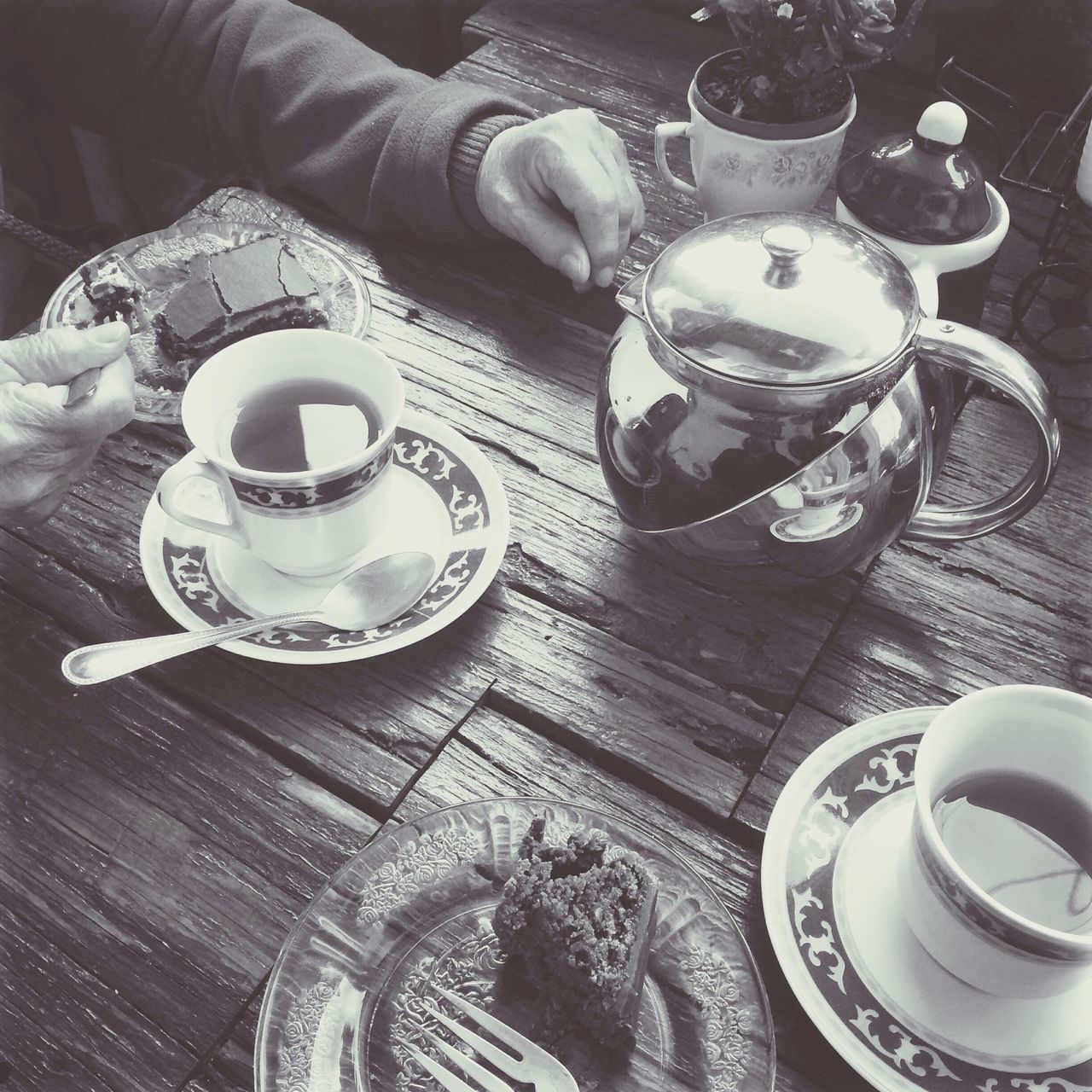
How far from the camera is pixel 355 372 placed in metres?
0.78

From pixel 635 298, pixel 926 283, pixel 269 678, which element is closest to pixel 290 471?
pixel 269 678

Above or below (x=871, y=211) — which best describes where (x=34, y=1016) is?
below

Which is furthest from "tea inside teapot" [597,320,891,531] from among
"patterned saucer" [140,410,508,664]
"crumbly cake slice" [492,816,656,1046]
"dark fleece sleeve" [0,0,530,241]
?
"dark fleece sleeve" [0,0,530,241]

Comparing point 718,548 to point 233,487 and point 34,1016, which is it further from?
point 34,1016

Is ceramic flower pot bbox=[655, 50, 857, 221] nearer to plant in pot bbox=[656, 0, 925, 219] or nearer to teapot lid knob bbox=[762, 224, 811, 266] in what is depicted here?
plant in pot bbox=[656, 0, 925, 219]

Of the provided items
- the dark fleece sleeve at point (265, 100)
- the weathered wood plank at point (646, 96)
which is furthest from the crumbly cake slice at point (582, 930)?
the dark fleece sleeve at point (265, 100)

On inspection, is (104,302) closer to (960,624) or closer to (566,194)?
(566,194)

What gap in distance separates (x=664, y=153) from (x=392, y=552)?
558 mm

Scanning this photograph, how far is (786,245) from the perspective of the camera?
0.61 meters

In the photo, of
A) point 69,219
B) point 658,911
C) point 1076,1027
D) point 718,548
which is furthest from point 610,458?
point 69,219

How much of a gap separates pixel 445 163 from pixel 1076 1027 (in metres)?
0.93

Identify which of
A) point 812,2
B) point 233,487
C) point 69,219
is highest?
point 812,2

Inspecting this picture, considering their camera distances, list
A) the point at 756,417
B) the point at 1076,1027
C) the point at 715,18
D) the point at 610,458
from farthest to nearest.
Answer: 1. the point at 715,18
2. the point at 610,458
3. the point at 756,417
4. the point at 1076,1027

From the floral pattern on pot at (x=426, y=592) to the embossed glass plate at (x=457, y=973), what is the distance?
0.17 m
